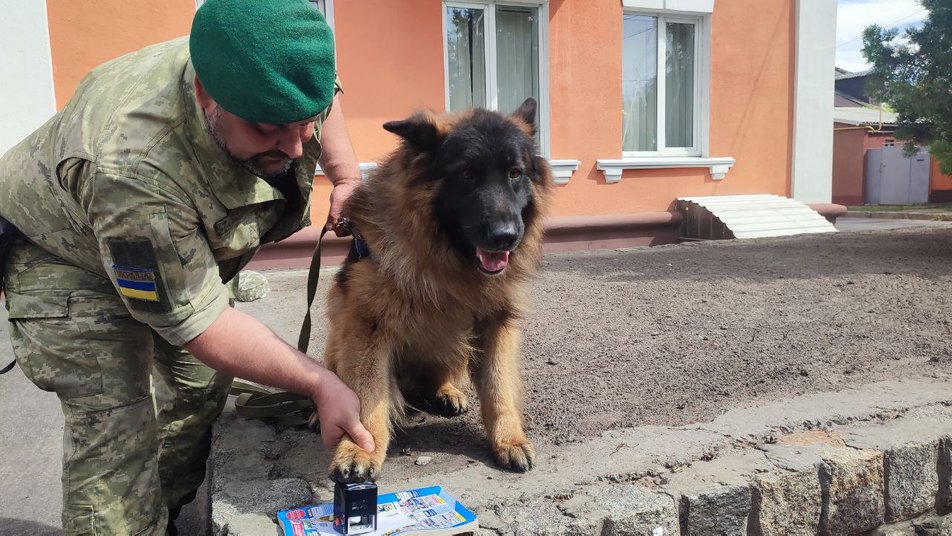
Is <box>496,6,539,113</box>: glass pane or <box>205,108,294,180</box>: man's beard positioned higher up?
<box>496,6,539,113</box>: glass pane

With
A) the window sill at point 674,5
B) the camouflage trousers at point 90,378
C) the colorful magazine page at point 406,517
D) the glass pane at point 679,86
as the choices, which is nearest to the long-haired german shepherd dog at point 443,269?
the colorful magazine page at point 406,517

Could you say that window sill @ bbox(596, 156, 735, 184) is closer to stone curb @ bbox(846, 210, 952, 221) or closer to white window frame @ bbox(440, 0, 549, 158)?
white window frame @ bbox(440, 0, 549, 158)

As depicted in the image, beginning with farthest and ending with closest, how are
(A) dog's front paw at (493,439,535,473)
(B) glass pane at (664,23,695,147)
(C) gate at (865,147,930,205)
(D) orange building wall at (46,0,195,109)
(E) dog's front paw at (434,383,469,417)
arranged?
(C) gate at (865,147,930,205) < (B) glass pane at (664,23,695,147) < (D) orange building wall at (46,0,195,109) < (E) dog's front paw at (434,383,469,417) < (A) dog's front paw at (493,439,535,473)

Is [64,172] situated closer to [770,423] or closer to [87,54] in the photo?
[770,423]

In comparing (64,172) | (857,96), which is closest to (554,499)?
(64,172)

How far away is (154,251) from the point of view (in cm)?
179

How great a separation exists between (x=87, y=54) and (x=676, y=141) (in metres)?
7.40

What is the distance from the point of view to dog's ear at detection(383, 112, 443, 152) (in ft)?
9.07

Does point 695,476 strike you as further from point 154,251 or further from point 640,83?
point 640,83

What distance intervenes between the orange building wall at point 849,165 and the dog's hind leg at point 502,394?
26.7 metres

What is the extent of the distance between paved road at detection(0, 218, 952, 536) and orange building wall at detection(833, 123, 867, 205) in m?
27.4

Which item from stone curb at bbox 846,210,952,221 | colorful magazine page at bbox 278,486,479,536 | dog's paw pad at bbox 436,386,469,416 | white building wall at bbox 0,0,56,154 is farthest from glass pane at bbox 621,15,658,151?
stone curb at bbox 846,210,952,221

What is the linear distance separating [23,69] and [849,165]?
2716 cm

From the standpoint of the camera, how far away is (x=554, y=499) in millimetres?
2205
